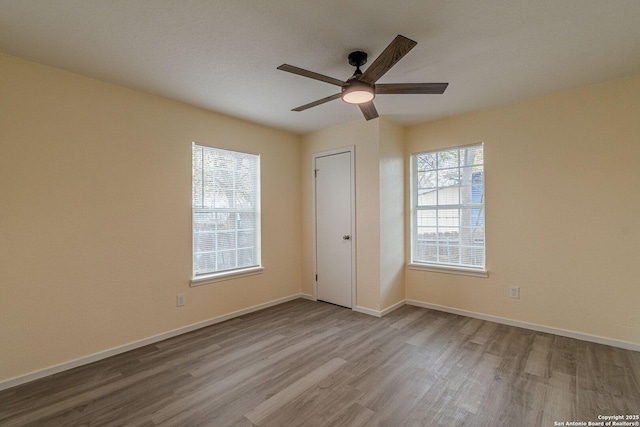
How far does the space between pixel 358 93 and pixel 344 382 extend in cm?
215

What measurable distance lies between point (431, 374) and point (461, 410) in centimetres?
43

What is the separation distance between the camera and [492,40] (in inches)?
81.7

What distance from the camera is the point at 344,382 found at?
87.2 inches

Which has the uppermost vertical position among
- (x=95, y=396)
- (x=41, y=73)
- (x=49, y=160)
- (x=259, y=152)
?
(x=41, y=73)

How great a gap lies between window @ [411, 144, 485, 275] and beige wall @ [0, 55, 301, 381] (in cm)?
265

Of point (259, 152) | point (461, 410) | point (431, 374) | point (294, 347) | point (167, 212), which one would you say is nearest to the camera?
point (461, 410)

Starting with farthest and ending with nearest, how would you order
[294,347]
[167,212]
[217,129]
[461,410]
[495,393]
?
1. [217,129]
2. [167,212]
3. [294,347]
4. [495,393]
5. [461,410]

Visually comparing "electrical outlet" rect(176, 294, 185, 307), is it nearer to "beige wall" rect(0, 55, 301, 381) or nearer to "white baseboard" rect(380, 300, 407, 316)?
"beige wall" rect(0, 55, 301, 381)

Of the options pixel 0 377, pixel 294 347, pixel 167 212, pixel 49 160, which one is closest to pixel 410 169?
pixel 294 347

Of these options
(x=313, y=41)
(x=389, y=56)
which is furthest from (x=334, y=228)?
(x=389, y=56)

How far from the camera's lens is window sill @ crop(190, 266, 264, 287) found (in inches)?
130

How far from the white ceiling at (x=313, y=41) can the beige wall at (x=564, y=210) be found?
34 cm

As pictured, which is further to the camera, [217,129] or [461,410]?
[217,129]

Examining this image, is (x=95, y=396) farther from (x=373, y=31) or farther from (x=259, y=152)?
(x=373, y=31)
